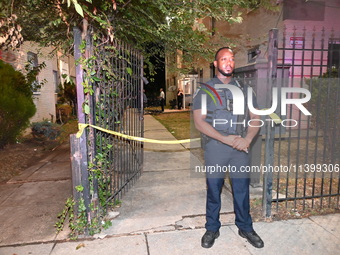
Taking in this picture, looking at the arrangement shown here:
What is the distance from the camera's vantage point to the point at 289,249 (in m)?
2.88

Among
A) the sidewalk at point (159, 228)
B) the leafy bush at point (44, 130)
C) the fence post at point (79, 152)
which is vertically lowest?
the sidewalk at point (159, 228)

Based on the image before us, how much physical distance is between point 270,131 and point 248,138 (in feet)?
2.00

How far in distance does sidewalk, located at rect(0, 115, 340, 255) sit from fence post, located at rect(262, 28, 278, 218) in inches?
13.0

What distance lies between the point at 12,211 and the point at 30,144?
5208 millimetres

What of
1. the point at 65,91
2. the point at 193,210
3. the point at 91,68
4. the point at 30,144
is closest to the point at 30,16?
the point at 91,68

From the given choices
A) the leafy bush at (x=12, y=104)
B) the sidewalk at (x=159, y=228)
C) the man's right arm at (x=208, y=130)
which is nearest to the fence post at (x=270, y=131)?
the sidewalk at (x=159, y=228)

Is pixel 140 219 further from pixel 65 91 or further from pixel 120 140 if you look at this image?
pixel 65 91

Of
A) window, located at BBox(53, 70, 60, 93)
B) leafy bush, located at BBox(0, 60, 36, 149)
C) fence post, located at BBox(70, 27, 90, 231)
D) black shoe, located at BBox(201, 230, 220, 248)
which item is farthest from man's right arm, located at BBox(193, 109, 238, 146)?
window, located at BBox(53, 70, 60, 93)

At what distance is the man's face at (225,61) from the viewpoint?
2934mm

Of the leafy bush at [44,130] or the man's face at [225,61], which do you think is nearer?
the man's face at [225,61]

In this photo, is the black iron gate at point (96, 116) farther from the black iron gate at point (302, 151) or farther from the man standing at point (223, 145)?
the black iron gate at point (302, 151)

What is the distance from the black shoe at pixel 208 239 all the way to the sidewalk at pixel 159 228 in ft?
0.19

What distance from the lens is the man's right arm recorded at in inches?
112

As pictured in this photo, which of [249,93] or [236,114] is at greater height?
[249,93]
